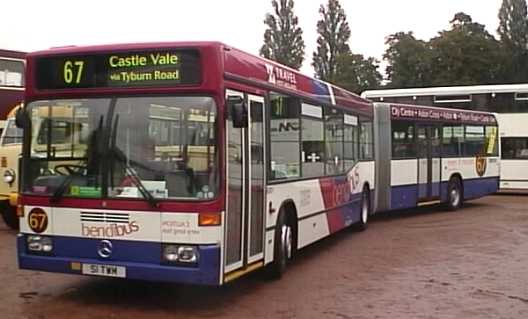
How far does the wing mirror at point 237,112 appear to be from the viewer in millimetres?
7762

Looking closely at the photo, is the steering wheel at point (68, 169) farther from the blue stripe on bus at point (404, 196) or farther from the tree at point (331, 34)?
the tree at point (331, 34)

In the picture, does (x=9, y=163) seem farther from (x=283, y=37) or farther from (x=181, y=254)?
(x=283, y=37)

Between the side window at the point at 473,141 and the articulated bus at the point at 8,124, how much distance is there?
12.5 m

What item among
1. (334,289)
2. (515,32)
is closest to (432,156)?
(334,289)

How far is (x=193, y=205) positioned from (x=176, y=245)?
45cm

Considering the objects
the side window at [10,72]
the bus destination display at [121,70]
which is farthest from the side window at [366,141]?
the bus destination display at [121,70]

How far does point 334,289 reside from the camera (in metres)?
9.34

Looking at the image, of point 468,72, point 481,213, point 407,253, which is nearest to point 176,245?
point 407,253

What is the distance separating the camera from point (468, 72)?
185 feet

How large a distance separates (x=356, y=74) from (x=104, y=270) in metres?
57.9

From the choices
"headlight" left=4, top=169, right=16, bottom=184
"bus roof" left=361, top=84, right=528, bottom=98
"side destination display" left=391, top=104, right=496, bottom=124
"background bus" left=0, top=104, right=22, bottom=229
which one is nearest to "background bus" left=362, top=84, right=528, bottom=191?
"bus roof" left=361, top=84, right=528, bottom=98

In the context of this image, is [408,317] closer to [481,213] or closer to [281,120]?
[281,120]

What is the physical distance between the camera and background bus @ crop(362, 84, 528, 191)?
1061 inches

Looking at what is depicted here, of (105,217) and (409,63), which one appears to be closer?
(105,217)
